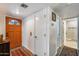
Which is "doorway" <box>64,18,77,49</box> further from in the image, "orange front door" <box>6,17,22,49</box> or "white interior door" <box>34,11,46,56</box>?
"orange front door" <box>6,17,22,49</box>

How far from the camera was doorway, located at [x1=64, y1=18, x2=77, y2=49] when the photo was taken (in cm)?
123

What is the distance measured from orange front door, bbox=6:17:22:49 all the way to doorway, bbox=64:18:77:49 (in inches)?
29.7

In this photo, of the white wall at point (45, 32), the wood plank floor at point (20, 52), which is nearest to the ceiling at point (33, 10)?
the white wall at point (45, 32)

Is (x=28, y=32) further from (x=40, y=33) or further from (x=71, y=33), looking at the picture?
(x=71, y=33)

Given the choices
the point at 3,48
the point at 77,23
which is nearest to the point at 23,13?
the point at 3,48

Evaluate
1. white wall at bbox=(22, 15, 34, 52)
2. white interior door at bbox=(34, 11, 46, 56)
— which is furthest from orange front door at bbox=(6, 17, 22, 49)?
white interior door at bbox=(34, 11, 46, 56)

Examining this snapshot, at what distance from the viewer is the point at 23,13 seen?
4.23ft

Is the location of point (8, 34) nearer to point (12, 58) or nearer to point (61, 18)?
point (12, 58)

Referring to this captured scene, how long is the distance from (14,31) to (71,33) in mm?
925

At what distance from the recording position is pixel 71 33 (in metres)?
1.26

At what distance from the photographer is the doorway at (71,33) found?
4.05 ft

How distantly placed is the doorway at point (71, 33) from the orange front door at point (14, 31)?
0.75 m

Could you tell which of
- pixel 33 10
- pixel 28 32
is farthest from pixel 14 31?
pixel 33 10

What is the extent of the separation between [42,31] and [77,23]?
1.86 ft
